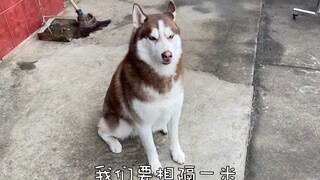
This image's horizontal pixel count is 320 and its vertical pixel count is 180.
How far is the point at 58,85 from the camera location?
349 cm

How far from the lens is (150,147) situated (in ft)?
8.08

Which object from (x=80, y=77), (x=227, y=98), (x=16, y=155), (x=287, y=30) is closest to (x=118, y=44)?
(x=80, y=77)

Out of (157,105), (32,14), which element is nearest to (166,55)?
(157,105)

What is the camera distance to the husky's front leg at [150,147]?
239 cm

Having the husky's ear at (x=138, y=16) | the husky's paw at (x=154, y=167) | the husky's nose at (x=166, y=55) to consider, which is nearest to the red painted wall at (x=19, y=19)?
the husky's ear at (x=138, y=16)

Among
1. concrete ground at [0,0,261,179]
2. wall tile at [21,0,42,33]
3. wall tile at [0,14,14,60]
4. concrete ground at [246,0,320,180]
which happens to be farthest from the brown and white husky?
wall tile at [21,0,42,33]

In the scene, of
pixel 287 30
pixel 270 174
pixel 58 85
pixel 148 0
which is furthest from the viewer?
pixel 148 0

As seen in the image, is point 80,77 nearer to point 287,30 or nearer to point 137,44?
point 137,44

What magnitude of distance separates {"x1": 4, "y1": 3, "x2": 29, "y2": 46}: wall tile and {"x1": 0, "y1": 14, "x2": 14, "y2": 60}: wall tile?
0.07 metres

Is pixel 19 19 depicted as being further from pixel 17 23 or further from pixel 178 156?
pixel 178 156

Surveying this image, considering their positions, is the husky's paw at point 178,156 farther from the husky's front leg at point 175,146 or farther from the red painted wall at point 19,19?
the red painted wall at point 19,19

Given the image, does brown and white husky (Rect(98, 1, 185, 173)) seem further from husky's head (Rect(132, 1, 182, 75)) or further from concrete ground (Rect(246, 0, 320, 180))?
concrete ground (Rect(246, 0, 320, 180))

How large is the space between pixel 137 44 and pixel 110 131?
852 millimetres

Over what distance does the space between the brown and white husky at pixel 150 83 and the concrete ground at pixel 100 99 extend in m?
0.31
